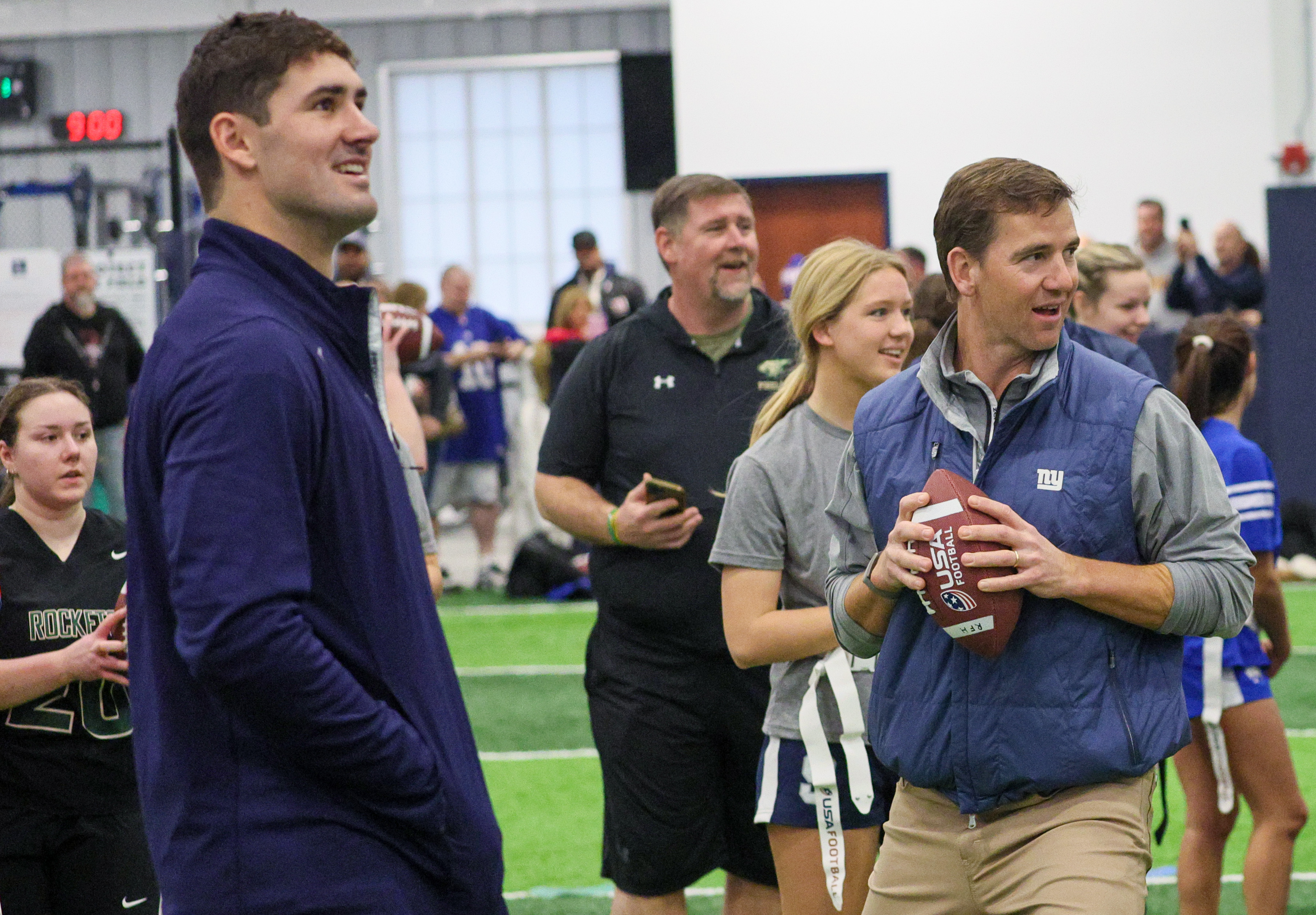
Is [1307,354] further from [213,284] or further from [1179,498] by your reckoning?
[213,284]

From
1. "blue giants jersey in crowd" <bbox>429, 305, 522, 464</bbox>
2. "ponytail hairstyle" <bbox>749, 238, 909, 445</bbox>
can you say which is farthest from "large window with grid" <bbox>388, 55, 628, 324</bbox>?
"ponytail hairstyle" <bbox>749, 238, 909, 445</bbox>

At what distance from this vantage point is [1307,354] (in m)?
12.0

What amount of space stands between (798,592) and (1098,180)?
1376cm

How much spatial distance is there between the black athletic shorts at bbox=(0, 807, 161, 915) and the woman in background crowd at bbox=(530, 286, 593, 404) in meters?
7.68

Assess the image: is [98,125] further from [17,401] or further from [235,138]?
[235,138]

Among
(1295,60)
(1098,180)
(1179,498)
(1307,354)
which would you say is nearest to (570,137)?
(1098,180)

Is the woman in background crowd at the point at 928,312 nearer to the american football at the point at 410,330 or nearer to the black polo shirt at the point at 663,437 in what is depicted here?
the black polo shirt at the point at 663,437

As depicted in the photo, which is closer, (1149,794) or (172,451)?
(172,451)

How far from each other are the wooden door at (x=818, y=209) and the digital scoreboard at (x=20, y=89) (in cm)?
1011

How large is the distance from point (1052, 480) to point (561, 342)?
359 inches

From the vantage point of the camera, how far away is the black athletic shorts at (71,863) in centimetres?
362

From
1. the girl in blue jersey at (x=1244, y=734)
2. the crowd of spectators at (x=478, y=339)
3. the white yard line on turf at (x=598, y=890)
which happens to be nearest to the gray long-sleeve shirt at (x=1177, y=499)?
the girl in blue jersey at (x=1244, y=734)

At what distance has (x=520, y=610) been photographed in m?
11.3

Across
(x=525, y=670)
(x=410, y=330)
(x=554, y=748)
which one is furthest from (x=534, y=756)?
(x=410, y=330)
